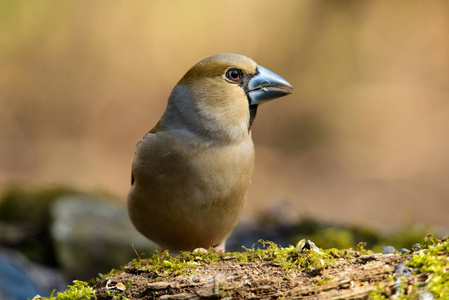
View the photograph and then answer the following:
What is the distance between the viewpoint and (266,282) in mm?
3100

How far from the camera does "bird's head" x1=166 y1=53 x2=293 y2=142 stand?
14.7 ft

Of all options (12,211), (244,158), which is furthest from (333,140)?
(244,158)

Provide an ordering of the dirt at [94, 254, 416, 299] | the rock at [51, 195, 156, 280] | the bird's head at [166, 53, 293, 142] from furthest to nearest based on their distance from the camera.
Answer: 1. the rock at [51, 195, 156, 280]
2. the bird's head at [166, 53, 293, 142]
3. the dirt at [94, 254, 416, 299]

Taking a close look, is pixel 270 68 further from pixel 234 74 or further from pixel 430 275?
pixel 430 275

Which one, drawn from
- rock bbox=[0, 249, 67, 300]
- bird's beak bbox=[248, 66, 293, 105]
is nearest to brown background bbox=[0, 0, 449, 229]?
rock bbox=[0, 249, 67, 300]

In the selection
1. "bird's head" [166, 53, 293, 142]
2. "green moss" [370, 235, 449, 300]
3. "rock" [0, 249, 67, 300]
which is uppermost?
"bird's head" [166, 53, 293, 142]

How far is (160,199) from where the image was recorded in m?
4.34

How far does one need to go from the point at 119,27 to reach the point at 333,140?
584cm

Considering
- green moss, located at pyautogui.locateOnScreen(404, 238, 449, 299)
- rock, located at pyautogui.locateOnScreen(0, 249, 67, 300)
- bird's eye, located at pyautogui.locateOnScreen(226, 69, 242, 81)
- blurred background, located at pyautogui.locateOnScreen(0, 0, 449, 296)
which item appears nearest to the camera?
green moss, located at pyautogui.locateOnScreen(404, 238, 449, 299)

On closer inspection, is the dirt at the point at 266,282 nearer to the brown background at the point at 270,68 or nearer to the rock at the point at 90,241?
the rock at the point at 90,241

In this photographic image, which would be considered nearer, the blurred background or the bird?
the bird

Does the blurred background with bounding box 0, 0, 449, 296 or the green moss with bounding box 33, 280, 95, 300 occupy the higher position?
the blurred background with bounding box 0, 0, 449, 296

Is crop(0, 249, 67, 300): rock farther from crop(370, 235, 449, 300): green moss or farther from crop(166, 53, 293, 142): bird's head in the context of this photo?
crop(370, 235, 449, 300): green moss

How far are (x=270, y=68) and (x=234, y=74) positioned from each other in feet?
28.8
